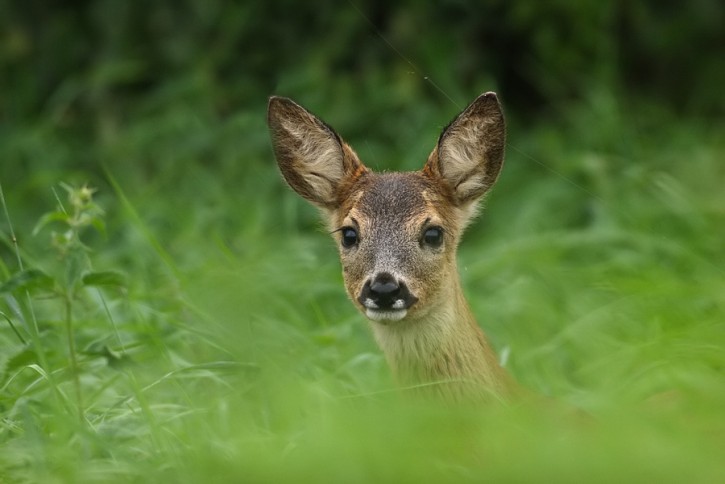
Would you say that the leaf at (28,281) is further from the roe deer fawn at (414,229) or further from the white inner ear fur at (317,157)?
the white inner ear fur at (317,157)

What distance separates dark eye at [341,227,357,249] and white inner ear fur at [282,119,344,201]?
1.11 ft

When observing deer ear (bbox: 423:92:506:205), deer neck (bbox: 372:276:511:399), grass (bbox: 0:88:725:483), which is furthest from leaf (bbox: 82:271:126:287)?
deer ear (bbox: 423:92:506:205)

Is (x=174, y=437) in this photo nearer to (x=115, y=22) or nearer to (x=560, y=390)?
(x=560, y=390)

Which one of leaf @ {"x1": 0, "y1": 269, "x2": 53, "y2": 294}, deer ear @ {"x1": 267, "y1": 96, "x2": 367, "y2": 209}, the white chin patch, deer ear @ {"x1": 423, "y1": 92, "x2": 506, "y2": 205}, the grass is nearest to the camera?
Result: the grass

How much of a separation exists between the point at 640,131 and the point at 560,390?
3.94 m

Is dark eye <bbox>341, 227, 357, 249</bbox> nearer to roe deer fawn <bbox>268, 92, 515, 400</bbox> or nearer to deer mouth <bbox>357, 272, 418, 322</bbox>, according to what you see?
roe deer fawn <bbox>268, 92, 515, 400</bbox>

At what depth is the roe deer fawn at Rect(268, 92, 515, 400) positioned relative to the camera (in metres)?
4.86

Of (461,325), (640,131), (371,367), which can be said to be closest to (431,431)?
(461,325)

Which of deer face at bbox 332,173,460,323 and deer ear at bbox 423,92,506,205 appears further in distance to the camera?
deer ear at bbox 423,92,506,205

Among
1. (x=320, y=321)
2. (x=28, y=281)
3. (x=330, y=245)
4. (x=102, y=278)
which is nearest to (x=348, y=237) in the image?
(x=320, y=321)

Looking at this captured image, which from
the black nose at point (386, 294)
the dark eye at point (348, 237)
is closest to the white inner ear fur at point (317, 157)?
the dark eye at point (348, 237)

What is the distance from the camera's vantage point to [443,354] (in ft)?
16.0

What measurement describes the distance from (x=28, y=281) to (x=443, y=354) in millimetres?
1424

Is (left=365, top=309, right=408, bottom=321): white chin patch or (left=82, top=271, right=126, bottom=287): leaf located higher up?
(left=365, top=309, right=408, bottom=321): white chin patch
